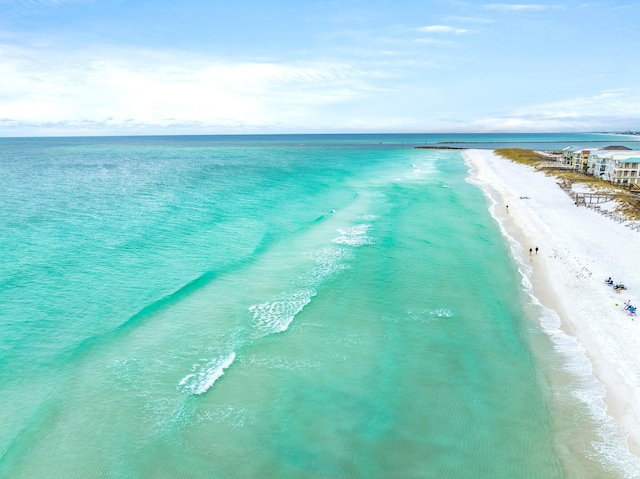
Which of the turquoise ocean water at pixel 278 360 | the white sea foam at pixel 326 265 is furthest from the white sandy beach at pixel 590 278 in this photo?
the white sea foam at pixel 326 265

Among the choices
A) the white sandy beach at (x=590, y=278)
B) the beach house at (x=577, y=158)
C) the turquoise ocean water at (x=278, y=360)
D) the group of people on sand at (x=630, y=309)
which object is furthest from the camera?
the beach house at (x=577, y=158)

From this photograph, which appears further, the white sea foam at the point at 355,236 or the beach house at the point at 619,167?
the beach house at the point at 619,167

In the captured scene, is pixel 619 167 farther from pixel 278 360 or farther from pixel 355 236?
pixel 278 360

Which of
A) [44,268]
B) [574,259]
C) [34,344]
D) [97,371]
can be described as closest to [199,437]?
[97,371]

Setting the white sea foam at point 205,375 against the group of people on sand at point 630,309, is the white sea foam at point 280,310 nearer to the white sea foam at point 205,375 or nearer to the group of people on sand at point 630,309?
the white sea foam at point 205,375

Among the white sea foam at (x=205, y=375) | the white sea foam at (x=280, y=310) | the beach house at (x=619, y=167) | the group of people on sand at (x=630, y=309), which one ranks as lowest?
the white sea foam at (x=205, y=375)

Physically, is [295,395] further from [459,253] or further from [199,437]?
[459,253]

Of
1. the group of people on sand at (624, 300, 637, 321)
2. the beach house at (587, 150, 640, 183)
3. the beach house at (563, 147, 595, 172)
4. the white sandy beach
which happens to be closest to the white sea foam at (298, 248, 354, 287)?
the white sandy beach
